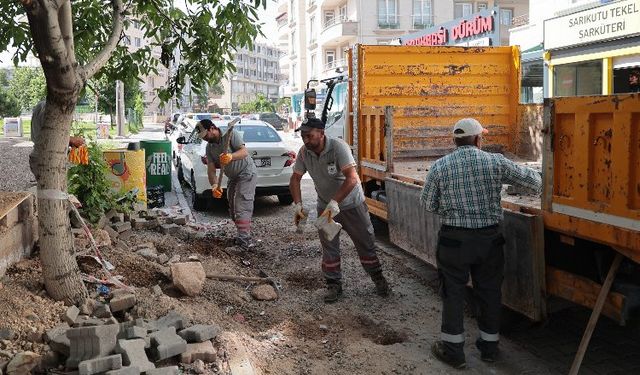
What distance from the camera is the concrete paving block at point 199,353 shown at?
3.67m

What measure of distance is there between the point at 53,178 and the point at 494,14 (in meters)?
20.4

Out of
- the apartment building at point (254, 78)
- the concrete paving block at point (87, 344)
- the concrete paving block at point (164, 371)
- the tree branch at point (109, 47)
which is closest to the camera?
the concrete paving block at point (164, 371)

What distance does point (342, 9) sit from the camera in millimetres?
44750

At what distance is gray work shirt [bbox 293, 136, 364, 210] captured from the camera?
545 centimetres

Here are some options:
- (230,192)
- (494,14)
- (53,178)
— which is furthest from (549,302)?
(494,14)

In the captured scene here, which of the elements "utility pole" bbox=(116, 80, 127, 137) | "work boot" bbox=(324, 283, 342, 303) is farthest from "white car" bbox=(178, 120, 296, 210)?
"utility pole" bbox=(116, 80, 127, 137)

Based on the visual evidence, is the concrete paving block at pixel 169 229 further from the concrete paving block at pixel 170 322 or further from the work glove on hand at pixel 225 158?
the concrete paving block at pixel 170 322

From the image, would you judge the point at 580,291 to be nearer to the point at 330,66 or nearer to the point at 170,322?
the point at 170,322

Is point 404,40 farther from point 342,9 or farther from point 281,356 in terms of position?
point 281,356

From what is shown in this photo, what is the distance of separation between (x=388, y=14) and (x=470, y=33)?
18447mm

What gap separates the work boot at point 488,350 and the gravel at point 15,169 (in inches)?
320

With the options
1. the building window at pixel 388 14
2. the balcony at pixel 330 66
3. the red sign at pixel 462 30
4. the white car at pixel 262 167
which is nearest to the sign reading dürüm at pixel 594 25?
the white car at pixel 262 167

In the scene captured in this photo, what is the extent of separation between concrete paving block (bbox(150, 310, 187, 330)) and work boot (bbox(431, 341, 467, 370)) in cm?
181

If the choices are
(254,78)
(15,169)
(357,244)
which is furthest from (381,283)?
(254,78)
